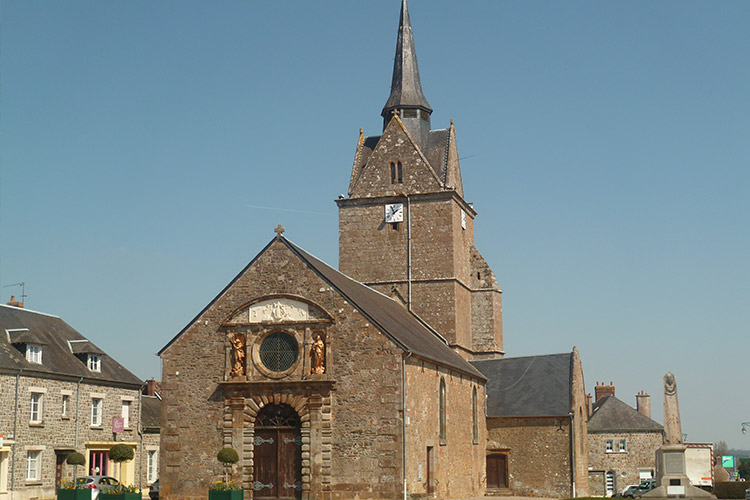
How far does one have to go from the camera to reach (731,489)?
41.7 m

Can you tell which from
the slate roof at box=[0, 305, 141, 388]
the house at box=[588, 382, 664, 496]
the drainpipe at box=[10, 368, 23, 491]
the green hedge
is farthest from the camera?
the house at box=[588, 382, 664, 496]

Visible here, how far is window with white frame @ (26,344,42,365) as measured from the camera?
36219 millimetres

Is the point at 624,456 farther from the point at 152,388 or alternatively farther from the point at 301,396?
the point at 301,396

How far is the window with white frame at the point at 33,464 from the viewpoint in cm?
3512

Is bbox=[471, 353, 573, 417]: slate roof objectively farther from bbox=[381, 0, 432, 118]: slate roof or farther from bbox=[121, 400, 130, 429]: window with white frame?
bbox=[121, 400, 130, 429]: window with white frame

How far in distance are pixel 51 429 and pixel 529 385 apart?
65.4ft

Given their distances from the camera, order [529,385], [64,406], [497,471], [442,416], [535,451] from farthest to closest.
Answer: [529,385] → [497,471] → [535,451] → [64,406] → [442,416]

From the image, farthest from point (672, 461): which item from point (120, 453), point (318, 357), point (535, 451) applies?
point (120, 453)

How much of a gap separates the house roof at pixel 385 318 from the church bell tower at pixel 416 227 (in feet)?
8.82

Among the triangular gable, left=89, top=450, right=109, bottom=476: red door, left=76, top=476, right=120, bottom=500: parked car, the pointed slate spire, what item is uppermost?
the pointed slate spire

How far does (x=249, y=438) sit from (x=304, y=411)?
2032 millimetres

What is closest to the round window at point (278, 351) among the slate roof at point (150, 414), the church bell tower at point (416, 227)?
the church bell tower at point (416, 227)

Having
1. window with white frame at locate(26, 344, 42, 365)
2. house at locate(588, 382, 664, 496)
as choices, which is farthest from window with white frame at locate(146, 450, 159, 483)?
house at locate(588, 382, 664, 496)

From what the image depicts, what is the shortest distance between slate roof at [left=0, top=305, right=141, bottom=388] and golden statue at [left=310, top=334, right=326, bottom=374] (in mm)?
12366
